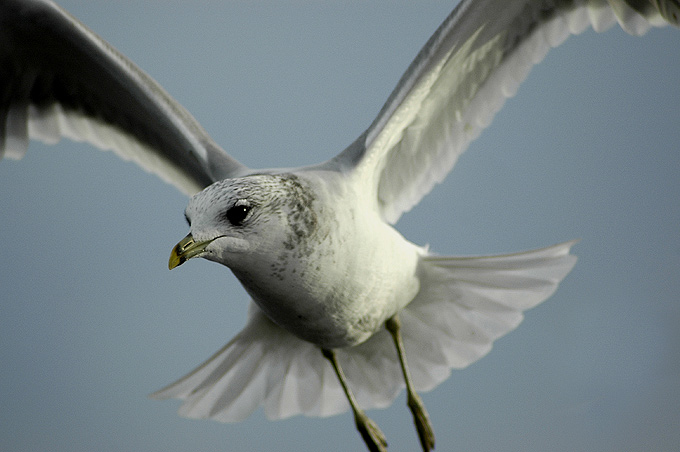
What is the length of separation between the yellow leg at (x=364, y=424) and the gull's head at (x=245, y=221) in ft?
2.03

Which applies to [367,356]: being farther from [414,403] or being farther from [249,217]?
[249,217]

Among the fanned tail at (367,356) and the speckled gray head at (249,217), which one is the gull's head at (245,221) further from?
the fanned tail at (367,356)

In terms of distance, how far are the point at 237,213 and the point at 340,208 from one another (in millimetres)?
315

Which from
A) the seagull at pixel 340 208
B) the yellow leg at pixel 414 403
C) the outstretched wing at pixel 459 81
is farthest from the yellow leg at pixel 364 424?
the outstretched wing at pixel 459 81

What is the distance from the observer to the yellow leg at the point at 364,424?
1999 mm

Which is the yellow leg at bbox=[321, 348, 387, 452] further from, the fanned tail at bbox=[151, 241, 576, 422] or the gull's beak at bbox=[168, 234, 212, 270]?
the gull's beak at bbox=[168, 234, 212, 270]

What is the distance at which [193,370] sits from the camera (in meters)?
2.17

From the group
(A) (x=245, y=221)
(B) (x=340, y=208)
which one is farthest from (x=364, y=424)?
(A) (x=245, y=221)

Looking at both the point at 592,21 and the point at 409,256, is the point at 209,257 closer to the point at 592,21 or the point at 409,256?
the point at 409,256

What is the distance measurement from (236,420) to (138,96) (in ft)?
3.40

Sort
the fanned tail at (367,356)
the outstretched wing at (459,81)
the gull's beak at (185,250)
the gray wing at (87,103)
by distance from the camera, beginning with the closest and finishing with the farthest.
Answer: the gull's beak at (185,250)
the outstretched wing at (459,81)
the gray wing at (87,103)
the fanned tail at (367,356)

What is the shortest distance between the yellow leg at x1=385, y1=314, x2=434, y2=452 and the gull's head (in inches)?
23.6

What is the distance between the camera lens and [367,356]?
223 centimetres

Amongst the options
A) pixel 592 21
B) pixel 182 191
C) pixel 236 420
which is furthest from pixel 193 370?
pixel 592 21
